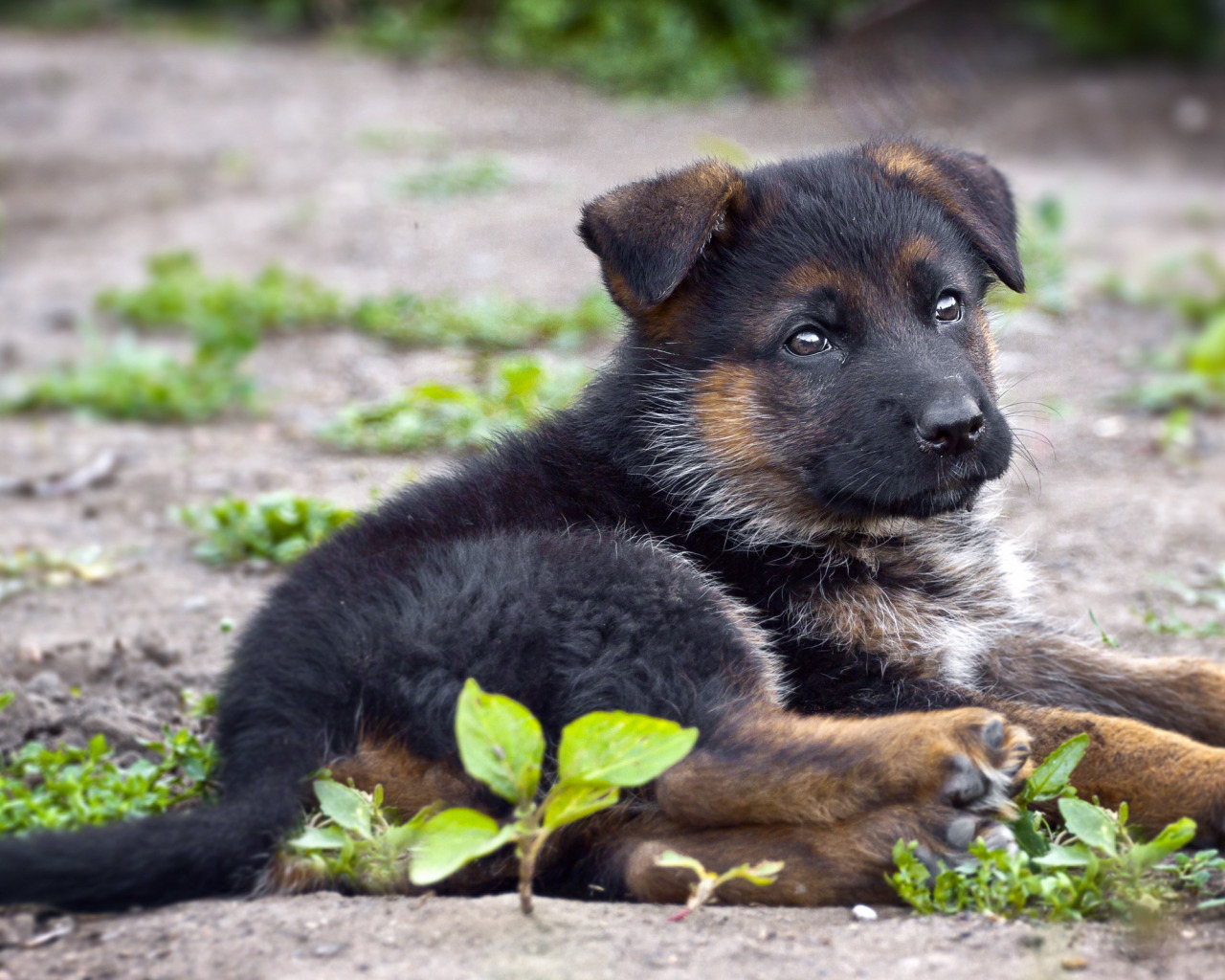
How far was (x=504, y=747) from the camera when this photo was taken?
2.85m

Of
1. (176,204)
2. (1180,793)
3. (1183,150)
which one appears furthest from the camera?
(1183,150)

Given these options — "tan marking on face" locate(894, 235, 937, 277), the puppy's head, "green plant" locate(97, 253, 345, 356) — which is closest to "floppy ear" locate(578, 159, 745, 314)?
the puppy's head

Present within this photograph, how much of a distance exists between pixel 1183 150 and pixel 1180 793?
12729 millimetres

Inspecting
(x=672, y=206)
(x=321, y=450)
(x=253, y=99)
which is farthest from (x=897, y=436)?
(x=253, y=99)

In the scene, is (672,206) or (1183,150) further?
(1183,150)

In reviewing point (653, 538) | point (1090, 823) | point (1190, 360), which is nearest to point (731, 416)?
point (653, 538)

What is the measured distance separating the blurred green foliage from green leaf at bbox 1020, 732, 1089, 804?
11.3m

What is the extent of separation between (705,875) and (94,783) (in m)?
1.64

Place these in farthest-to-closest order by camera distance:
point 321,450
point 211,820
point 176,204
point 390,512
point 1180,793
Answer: point 176,204 < point 321,450 < point 390,512 < point 1180,793 < point 211,820

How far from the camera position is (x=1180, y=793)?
3.29 metres

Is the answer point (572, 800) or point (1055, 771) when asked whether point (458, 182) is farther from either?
point (572, 800)

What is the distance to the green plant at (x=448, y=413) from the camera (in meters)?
6.38

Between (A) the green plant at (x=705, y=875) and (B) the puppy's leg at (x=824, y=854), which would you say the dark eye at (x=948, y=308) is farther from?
(A) the green plant at (x=705, y=875)

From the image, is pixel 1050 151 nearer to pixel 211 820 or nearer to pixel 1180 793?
pixel 1180 793
